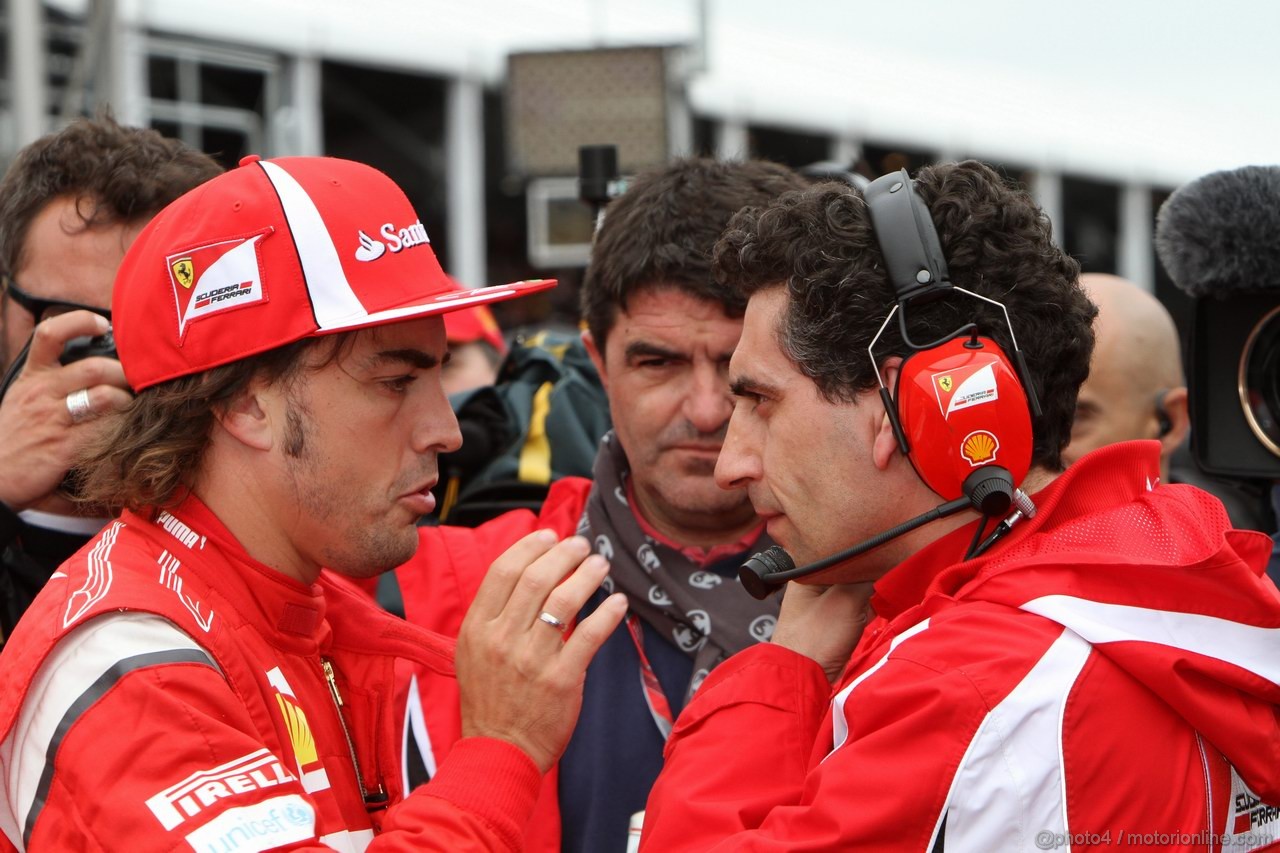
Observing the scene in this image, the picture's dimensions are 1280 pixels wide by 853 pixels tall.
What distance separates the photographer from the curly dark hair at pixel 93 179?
231cm

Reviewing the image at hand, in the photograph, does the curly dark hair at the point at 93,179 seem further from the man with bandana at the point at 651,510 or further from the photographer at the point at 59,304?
the man with bandana at the point at 651,510

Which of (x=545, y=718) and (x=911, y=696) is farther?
(x=545, y=718)

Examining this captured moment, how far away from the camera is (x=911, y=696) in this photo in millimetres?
1394

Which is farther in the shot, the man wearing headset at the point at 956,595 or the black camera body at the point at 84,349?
the black camera body at the point at 84,349

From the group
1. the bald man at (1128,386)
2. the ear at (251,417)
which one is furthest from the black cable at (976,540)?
the bald man at (1128,386)

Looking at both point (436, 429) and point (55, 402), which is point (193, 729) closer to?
point (436, 429)

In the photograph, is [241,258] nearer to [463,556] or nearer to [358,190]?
[358,190]

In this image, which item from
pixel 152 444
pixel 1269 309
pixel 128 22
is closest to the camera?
pixel 152 444

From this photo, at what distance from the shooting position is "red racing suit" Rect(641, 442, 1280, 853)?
135cm

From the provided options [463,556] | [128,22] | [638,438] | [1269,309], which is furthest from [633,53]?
[128,22]

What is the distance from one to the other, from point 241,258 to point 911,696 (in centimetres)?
101

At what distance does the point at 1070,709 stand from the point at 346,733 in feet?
3.20

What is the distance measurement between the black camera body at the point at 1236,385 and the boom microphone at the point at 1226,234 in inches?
2.0

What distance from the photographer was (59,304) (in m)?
2.27
